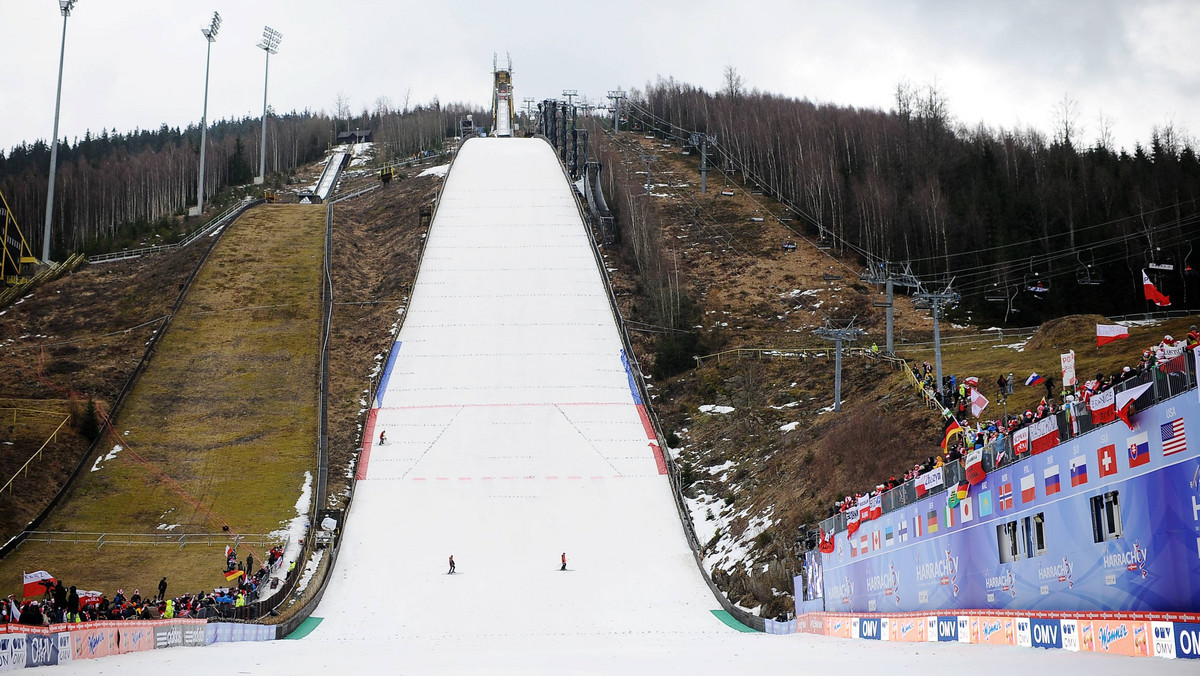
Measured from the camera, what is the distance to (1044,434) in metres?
12.2

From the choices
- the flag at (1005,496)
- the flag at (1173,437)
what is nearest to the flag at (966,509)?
the flag at (1005,496)

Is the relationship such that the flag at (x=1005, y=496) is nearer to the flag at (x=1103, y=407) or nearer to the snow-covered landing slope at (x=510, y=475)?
the flag at (x=1103, y=407)

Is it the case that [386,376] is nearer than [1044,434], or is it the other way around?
[1044,434]

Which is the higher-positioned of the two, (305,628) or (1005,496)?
(1005,496)

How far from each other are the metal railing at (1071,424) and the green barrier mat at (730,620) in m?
5.71

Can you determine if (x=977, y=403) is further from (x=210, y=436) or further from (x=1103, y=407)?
(x=210, y=436)

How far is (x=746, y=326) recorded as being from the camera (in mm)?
42719

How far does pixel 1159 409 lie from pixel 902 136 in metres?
61.2

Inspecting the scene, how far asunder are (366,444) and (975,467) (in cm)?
2277

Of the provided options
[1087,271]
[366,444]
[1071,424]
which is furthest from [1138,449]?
[1087,271]

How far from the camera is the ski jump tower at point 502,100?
307ft

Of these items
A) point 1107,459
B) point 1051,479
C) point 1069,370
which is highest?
point 1069,370

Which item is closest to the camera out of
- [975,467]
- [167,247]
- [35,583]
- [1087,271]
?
[975,467]

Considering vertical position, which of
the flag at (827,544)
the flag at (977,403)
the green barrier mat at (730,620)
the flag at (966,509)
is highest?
the flag at (977,403)
